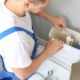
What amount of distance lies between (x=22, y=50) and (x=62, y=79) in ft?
1.19

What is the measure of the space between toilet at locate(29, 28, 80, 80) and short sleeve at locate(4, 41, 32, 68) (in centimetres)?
22

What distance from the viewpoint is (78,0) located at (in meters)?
0.60

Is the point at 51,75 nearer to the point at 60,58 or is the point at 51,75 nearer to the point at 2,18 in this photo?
the point at 60,58

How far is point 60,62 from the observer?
30.1 inches

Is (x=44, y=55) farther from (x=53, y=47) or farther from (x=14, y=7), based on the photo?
(x=14, y=7)

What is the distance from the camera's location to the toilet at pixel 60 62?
69 cm

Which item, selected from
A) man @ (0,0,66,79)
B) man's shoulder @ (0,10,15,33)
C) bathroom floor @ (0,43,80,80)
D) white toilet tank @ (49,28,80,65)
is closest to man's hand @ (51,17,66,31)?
white toilet tank @ (49,28,80,65)

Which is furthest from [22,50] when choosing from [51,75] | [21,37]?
[51,75]

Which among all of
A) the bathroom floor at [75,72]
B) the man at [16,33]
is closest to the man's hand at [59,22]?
the man at [16,33]

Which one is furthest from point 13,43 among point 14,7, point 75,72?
point 75,72

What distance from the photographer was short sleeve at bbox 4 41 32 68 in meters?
0.50

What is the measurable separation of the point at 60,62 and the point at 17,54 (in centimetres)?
38

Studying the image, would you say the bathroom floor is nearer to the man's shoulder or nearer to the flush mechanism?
the flush mechanism

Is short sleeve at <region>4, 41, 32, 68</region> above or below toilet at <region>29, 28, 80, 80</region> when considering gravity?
above
